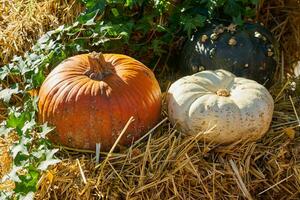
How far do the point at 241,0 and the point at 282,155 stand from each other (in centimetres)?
111

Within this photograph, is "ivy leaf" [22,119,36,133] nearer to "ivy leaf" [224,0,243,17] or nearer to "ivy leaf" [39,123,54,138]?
"ivy leaf" [39,123,54,138]

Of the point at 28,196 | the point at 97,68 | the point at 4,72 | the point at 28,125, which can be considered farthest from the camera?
the point at 4,72

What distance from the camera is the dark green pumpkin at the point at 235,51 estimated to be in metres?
3.62

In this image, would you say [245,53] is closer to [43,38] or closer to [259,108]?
[259,108]

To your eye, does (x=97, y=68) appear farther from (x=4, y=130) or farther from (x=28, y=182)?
(x=28, y=182)

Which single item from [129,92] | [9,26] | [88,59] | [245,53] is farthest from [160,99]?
[9,26]

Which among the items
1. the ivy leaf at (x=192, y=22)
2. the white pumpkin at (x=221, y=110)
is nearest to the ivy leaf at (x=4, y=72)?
the white pumpkin at (x=221, y=110)

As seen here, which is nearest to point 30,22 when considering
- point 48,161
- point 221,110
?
point 48,161

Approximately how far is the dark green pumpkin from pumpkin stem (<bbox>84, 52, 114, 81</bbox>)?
778 mm

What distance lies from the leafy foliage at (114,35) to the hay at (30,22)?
0.13m

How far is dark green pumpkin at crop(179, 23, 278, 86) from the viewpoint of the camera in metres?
3.62

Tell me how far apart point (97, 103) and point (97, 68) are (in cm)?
22

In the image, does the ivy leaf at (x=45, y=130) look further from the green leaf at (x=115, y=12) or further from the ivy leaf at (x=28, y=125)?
the green leaf at (x=115, y=12)

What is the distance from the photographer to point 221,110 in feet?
9.79
